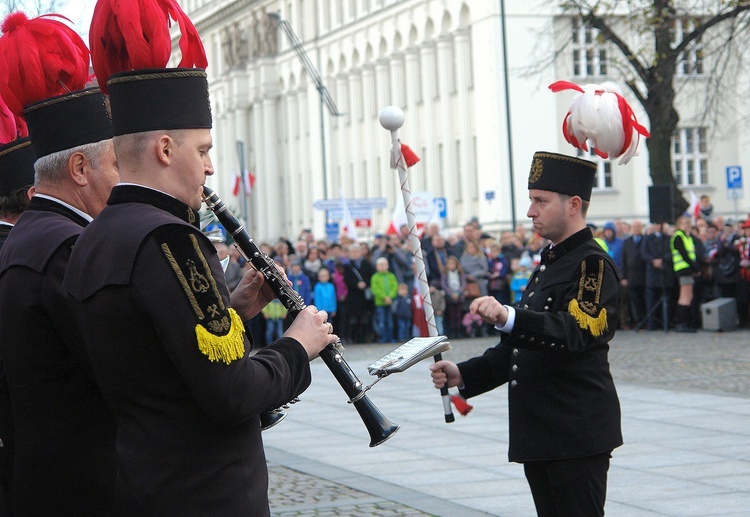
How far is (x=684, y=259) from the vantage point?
2305cm

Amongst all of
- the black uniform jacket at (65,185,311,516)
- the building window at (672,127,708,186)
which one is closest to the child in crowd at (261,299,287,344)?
the black uniform jacket at (65,185,311,516)

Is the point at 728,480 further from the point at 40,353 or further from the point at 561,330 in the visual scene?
the point at 40,353

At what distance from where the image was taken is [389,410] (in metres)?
13.7

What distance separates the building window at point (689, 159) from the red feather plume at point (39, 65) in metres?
41.6

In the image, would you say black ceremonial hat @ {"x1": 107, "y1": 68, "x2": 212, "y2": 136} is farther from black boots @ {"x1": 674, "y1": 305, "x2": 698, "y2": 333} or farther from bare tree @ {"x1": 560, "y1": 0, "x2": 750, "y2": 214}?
bare tree @ {"x1": 560, "y1": 0, "x2": 750, "y2": 214}

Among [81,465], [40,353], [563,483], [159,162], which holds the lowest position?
[563,483]

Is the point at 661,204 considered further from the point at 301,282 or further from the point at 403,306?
the point at 301,282

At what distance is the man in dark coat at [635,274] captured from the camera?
23922 mm

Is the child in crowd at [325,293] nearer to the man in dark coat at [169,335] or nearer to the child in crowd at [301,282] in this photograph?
the child in crowd at [301,282]

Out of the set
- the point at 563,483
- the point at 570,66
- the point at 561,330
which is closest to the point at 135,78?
the point at 561,330

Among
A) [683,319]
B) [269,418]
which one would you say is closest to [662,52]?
[683,319]

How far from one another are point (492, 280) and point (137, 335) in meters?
21.4

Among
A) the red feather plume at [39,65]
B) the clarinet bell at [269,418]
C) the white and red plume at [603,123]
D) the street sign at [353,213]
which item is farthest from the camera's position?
the street sign at [353,213]

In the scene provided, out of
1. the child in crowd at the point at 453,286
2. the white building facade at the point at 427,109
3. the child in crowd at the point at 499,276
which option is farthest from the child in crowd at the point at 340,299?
the white building facade at the point at 427,109
